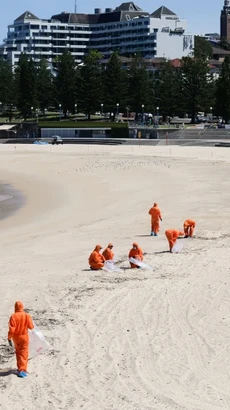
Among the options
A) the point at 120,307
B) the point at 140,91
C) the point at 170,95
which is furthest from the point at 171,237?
the point at 140,91

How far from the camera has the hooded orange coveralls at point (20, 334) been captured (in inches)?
465

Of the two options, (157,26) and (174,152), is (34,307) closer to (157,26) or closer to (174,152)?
(174,152)

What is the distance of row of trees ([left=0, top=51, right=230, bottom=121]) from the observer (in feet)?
296

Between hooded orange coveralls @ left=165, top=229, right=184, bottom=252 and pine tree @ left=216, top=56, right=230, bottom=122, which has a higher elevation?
pine tree @ left=216, top=56, right=230, bottom=122

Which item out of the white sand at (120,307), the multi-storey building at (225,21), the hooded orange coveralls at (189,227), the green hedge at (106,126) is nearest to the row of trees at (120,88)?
the green hedge at (106,126)

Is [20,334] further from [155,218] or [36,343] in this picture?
[155,218]

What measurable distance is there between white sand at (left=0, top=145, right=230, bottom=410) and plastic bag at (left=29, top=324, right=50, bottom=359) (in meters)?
0.15

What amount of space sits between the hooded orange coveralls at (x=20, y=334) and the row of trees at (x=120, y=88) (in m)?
76.5

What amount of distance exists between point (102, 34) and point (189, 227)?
15372 cm

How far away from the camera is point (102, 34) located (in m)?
172

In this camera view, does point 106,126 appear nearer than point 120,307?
No

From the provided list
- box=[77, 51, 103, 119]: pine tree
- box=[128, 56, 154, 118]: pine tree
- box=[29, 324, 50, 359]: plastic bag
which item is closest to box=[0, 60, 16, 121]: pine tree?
box=[77, 51, 103, 119]: pine tree

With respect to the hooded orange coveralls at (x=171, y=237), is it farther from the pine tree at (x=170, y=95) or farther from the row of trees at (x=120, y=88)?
the pine tree at (x=170, y=95)

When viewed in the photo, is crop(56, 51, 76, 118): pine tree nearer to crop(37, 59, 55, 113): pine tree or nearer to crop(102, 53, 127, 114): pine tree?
crop(37, 59, 55, 113): pine tree
